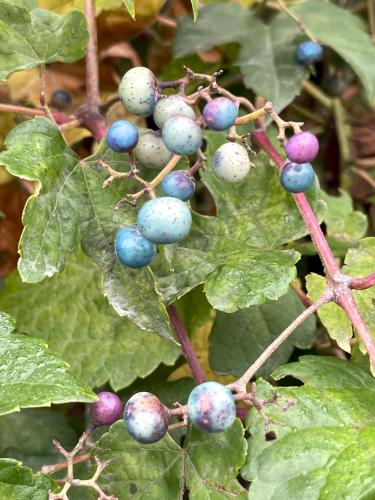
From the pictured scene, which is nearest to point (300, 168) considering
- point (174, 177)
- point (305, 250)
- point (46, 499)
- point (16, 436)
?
point (174, 177)

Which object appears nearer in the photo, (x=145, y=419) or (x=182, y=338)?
(x=145, y=419)

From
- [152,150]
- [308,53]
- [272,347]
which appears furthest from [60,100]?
[272,347]

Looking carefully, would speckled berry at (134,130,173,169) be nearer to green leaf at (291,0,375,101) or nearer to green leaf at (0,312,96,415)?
green leaf at (0,312,96,415)

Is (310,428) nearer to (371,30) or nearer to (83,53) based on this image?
(83,53)

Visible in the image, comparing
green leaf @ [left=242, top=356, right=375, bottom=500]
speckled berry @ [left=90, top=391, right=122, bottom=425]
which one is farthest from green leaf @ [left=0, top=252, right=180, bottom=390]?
green leaf @ [left=242, top=356, right=375, bottom=500]

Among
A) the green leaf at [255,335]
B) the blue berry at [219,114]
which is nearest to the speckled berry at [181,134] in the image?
the blue berry at [219,114]

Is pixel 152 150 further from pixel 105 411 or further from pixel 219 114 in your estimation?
pixel 105 411
